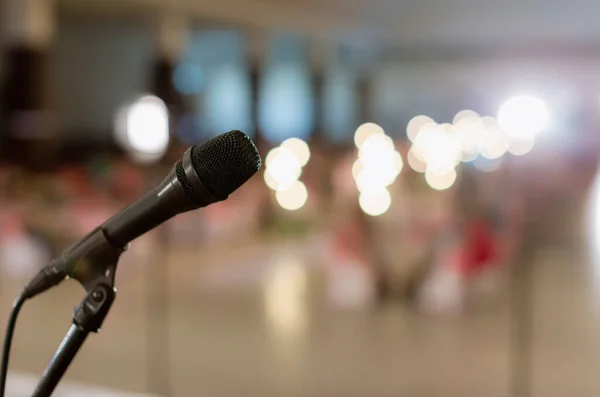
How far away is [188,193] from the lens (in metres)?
0.69

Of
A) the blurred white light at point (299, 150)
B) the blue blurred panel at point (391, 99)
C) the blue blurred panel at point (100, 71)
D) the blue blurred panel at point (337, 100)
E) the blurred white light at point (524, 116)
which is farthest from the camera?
the blue blurred panel at point (337, 100)

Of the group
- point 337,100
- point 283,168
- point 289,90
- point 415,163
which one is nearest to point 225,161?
point 415,163

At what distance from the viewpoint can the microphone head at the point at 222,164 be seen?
2.26 feet

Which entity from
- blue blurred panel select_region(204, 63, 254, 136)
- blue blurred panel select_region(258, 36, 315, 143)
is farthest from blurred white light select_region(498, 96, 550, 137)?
blue blurred panel select_region(258, 36, 315, 143)

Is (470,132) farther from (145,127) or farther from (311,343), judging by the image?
(311,343)

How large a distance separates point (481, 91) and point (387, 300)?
7.85m

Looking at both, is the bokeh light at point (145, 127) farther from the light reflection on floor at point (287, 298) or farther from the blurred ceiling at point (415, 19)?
the light reflection on floor at point (287, 298)

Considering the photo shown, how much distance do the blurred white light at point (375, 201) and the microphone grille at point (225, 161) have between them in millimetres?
3422

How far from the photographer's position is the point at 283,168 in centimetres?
590

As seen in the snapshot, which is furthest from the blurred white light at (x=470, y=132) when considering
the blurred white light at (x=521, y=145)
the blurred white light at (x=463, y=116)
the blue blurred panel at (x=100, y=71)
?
the blue blurred panel at (x=100, y=71)

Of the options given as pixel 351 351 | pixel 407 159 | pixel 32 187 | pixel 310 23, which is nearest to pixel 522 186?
pixel 407 159

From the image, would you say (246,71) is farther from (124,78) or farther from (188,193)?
(188,193)

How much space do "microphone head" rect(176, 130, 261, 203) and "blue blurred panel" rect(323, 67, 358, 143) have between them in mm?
10663

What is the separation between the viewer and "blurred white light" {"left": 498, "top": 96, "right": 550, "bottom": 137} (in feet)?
12.2
